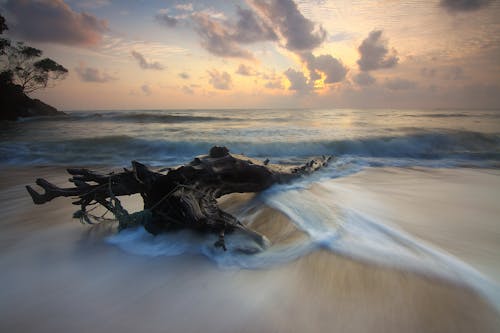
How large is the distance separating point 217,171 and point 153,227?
779 millimetres

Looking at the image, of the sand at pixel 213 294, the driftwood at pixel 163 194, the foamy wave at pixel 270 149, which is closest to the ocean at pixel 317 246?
the sand at pixel 213 294

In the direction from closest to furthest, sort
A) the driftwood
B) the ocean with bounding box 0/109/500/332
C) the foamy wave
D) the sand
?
1. the sand
2. the ocean with bounding box 0/109/500/332
3. the driftwood
4. the foamy wave

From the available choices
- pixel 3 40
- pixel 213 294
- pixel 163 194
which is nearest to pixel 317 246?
pixel 213 294

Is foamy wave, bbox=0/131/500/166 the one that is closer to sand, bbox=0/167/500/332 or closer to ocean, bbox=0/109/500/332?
ocean, bbox=0/109/500/332

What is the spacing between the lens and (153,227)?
216cm

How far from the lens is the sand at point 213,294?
1.32 m

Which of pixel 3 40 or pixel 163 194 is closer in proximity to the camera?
pixel 163 194

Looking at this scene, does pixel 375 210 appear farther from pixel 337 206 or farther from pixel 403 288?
pixel 403 288

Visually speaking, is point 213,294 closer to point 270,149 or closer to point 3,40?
point 270,149

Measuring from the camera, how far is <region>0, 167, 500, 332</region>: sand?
132cm

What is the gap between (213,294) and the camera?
1.53m

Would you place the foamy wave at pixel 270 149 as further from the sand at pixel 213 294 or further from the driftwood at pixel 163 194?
the sand at pixel 213 294

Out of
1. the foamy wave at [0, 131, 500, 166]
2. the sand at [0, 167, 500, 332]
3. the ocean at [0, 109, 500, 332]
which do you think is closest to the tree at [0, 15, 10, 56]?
the foamy wave at [0, 131, 500, 166]

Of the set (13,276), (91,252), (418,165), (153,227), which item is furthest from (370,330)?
(418,165)
